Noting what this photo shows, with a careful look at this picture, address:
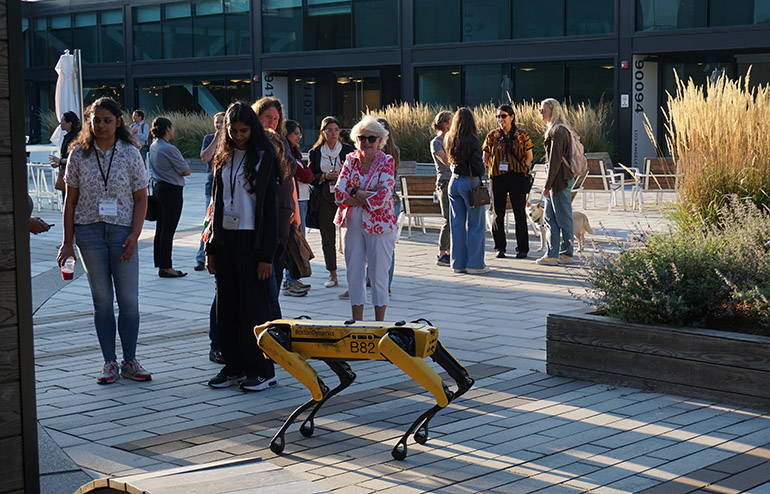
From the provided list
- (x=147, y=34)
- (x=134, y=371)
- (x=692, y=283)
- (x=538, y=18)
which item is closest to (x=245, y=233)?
(x=134, y=371)

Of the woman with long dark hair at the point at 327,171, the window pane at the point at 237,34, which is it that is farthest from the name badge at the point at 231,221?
the window pane at the point at 237,34

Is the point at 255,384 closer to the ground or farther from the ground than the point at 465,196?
closer to the ground

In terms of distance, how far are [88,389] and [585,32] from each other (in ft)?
84.3

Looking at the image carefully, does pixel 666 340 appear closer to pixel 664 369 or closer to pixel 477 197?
pixel 664 369

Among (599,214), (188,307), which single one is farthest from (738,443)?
(599,214)

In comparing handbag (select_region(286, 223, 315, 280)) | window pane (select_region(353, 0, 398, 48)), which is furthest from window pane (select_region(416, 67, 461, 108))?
handbag (select_region(286, 223, 315, 280))

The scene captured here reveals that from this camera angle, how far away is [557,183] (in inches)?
486

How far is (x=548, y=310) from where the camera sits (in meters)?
9.55

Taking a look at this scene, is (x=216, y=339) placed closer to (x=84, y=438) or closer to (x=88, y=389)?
(x=88, y=389)

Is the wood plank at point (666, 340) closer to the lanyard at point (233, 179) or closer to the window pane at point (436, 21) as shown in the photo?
the lanyard at point (233, 179)

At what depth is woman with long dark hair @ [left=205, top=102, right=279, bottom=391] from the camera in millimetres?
6688

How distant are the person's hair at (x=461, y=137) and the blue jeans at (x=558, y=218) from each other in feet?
4.19

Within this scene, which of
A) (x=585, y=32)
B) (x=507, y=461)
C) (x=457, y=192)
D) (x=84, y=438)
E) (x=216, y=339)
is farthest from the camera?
(x=585, y=32)

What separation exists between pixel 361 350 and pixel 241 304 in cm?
184
